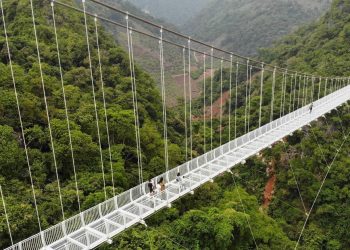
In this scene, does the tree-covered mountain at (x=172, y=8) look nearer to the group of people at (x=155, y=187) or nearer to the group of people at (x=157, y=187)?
the group of people at (x=157, y=187)

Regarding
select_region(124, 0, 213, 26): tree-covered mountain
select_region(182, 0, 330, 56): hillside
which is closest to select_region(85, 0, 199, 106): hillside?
select_region(182, 0, 330, 56): hillside

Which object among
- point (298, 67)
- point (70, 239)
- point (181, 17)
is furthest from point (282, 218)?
point (181, 17)

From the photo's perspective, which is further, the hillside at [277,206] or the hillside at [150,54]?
the hillside at [150,54]

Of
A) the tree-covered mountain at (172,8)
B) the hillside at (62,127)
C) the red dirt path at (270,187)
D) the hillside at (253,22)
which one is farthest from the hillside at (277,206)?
the tree-covered mountain at (172,8)

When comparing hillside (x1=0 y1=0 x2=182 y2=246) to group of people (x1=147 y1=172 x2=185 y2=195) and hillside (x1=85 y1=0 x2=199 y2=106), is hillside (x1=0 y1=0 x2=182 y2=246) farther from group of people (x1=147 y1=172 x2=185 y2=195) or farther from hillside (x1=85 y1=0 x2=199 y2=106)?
hillside (x1=85 y1=0 x2=199 y2=106)

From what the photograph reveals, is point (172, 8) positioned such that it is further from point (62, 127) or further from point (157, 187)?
point (157, 187)

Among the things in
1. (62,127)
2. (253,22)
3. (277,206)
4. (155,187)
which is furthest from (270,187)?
(253,22)
